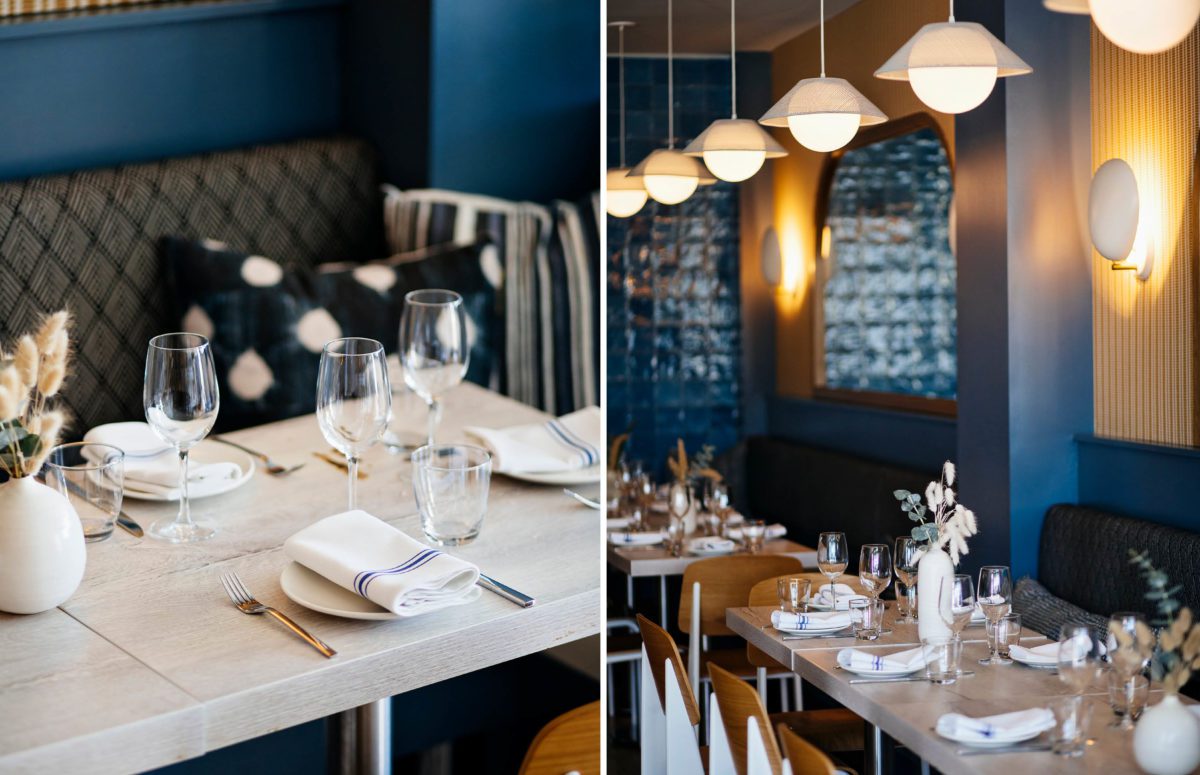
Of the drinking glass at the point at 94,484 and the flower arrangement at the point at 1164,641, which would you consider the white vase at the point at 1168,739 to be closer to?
the flower arrangement at the point at 1164,641

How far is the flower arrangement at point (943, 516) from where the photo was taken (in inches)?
66.4

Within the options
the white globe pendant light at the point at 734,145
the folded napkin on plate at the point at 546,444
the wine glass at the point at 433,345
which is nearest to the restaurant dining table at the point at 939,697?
the folded napkin on plate at the point at 546,444

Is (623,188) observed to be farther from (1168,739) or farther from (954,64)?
(1168,739)

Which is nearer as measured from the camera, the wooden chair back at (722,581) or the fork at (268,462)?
the fork at (268,462)

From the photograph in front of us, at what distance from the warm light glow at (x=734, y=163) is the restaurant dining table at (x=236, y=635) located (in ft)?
2.05

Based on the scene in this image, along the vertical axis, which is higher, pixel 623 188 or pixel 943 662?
pixel 623 188

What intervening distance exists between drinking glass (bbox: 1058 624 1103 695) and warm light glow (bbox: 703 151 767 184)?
86 centimetres

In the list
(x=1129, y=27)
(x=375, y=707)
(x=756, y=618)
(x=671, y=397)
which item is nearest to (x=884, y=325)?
(x=671, y=397)

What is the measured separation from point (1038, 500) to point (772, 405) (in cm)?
50

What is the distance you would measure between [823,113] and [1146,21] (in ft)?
1.62

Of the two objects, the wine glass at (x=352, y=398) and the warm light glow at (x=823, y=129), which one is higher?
the warm light glow at (x=823, y=129)

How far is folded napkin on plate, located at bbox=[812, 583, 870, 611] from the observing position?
1871mm

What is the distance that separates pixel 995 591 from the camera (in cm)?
168

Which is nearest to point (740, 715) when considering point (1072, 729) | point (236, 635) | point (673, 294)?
point (1072, 729)
